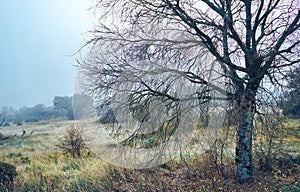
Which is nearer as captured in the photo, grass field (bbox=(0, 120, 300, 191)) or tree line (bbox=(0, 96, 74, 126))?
grass field (bbox=(0, 120, 300, 191))

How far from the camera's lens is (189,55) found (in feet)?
22.6

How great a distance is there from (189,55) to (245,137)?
97.4 inches

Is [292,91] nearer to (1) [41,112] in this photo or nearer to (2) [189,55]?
(2) [189,55]

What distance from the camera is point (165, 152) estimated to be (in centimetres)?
709

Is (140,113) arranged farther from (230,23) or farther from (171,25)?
(230,23)

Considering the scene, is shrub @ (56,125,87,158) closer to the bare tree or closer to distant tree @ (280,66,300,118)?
the bare tree

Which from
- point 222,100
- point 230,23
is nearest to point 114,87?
point 222,100

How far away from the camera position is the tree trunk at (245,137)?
6.50 meters

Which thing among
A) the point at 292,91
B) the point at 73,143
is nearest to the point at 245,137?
the point at 292,91

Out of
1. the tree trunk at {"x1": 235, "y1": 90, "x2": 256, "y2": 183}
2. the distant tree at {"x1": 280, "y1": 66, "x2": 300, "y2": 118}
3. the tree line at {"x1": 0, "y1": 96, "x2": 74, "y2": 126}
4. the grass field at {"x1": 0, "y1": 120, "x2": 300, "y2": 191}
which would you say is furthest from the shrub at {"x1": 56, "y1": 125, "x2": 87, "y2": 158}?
the tree line at {"x1": 0, "y1": 96, "x2": 74, "y2": 126}

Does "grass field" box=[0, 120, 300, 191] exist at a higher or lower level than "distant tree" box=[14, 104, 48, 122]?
lower

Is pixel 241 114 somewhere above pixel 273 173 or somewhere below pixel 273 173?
above

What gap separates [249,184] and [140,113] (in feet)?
10.5

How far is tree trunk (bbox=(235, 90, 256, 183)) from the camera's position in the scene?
21.3 feet
